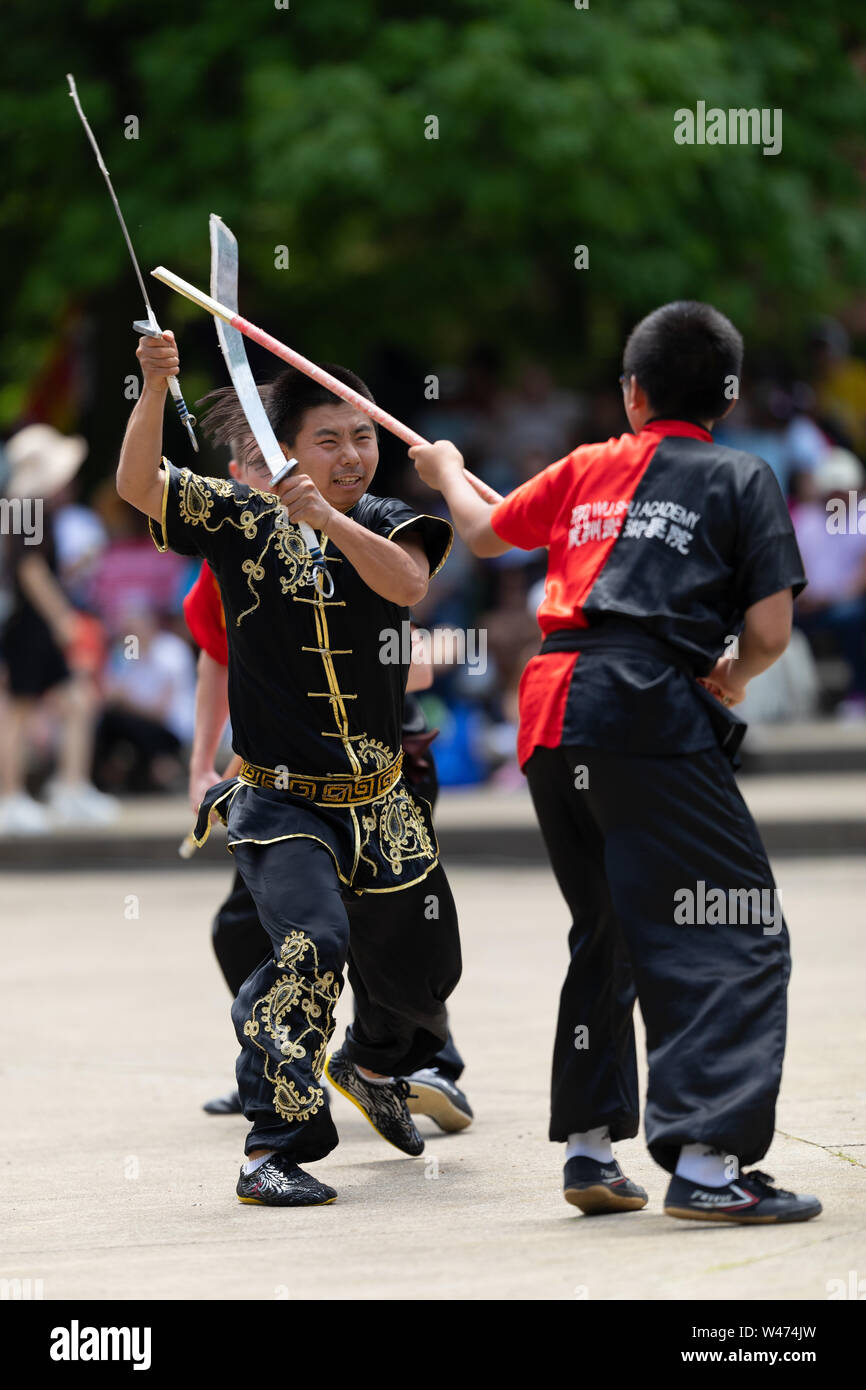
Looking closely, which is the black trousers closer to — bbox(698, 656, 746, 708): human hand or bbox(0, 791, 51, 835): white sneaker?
bbox(698, 656, 746, 708): human hand

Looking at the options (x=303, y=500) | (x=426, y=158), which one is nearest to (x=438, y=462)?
(x=303, y=500)

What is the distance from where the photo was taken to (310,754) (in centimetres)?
527

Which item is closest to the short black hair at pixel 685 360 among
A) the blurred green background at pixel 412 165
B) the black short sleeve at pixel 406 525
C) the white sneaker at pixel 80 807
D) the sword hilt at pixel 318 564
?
the black short sleeve at pixel 406 525

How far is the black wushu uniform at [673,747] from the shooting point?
179 inches

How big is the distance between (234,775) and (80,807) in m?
7.25

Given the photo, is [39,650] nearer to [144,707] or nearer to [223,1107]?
[144,707]

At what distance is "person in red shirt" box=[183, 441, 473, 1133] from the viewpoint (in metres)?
6.05

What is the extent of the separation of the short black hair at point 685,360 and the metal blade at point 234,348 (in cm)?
82

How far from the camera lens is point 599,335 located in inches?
711

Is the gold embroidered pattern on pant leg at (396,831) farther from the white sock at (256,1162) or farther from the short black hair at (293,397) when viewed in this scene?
the short black hair at (293,397)

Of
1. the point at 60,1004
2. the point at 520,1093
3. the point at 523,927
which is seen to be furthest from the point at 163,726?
the point at 520,1093

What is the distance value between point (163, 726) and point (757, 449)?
14.3 feet

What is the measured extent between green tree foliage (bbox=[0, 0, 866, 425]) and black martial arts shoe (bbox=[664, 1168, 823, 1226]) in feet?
32.1

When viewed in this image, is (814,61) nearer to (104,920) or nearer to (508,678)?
(508,678)
